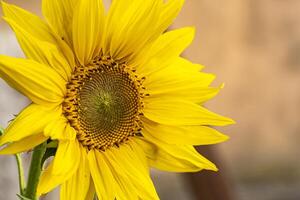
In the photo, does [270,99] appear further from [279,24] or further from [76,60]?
[76,60]

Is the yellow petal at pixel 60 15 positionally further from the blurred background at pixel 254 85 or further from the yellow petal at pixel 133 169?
the blurred background at pixel 254 85

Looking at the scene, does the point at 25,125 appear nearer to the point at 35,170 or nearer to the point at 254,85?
the point at 35,170

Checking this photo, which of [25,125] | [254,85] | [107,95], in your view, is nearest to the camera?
[25,125]

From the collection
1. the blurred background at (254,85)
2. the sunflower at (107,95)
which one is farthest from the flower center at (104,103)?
the blurred background at (254,85)

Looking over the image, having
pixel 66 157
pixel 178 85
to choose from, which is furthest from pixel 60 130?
pixel 178 85

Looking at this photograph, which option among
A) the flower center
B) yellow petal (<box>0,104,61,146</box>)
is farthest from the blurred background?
yellow petal (<box>0,104,61,146</box>)

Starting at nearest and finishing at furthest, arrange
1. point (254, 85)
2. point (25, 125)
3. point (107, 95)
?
point (25, 125) → point (107, 95) → point (254, 85)

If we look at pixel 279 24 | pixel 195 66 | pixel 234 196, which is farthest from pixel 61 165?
pixel 279 24

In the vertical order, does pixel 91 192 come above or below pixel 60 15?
below
